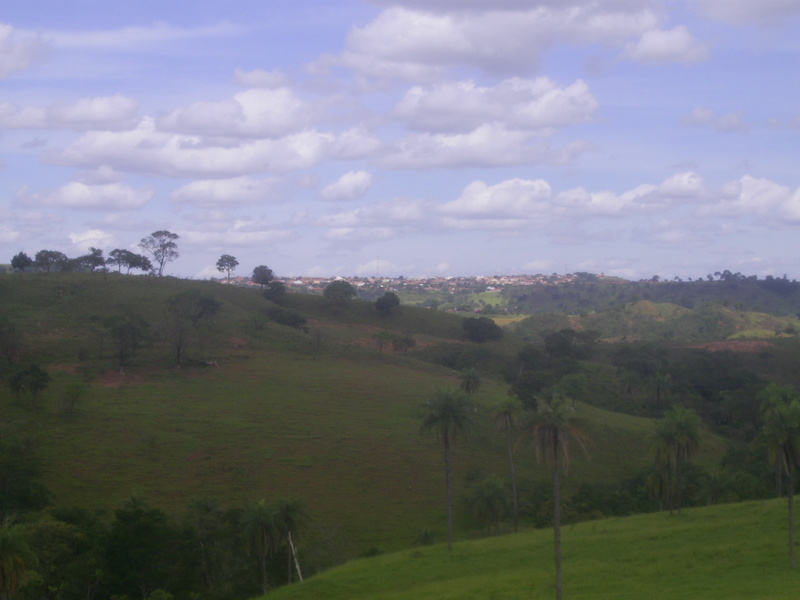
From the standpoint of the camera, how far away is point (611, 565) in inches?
1350

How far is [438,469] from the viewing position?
63.2 metres

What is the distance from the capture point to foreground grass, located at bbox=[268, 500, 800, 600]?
30.1 meters

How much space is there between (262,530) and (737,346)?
Result: 10521 centimetres

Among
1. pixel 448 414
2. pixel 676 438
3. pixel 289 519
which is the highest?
pixel 448 414

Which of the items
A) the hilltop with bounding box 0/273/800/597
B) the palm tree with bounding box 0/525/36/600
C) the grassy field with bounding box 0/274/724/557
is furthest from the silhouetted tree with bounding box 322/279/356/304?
the palm tree with bounding box 0/525/36/600

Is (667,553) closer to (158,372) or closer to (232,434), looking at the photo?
(232,434)

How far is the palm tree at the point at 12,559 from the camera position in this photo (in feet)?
92.0

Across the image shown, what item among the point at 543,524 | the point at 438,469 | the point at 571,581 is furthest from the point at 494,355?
the point at 571,581

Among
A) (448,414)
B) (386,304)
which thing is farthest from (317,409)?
(386,304)

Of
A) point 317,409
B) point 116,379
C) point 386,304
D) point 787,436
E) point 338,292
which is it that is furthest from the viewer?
point 338,292

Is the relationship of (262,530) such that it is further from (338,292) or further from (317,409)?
(338,292)

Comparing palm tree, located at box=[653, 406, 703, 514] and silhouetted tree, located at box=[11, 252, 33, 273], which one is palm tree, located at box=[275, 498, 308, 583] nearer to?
palm tree, located at box=[653, 406, 703, 514]

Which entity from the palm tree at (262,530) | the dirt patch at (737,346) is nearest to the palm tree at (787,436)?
the palm tree at (262,530)

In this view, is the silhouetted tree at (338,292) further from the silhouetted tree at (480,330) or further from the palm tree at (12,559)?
the palm tree at (12,559)
